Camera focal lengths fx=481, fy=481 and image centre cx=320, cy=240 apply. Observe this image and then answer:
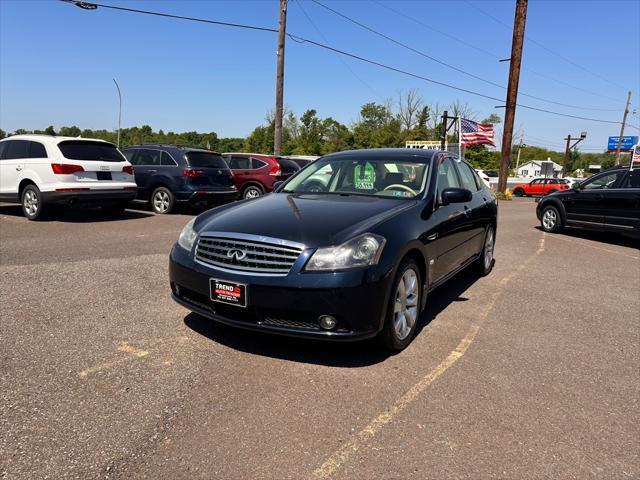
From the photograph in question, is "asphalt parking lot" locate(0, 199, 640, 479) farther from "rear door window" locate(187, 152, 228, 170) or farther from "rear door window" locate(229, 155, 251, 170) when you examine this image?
"rear door window" locate(229, 155, 251, 170)

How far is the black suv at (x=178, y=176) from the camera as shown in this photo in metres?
11.5

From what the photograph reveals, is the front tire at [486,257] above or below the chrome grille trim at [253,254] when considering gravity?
below

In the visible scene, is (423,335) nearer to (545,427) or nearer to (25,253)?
(545,427)

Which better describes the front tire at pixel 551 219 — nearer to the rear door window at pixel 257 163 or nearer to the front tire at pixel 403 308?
the rear door window at pixel 257 163

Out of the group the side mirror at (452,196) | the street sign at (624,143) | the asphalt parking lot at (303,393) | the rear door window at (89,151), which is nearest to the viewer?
the asphalt parking lot at (303,393)

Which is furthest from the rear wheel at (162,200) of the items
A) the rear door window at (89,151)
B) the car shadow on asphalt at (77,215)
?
the rear door window at (89,151)

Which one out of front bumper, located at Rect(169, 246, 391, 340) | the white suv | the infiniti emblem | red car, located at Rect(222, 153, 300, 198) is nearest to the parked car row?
the white suv

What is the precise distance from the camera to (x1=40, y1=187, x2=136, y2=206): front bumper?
9.27 metres

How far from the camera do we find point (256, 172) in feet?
45.9

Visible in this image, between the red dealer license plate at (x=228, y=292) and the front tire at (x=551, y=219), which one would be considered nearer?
the red dealer license plate at (x=228, y=292)

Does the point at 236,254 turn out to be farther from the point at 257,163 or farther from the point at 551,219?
the point at 257,163

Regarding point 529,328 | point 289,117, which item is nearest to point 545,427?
point 529,328

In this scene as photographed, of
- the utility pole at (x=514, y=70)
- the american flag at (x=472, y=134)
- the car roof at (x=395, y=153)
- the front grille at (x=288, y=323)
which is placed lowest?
the front grille at (x=288, y=323)

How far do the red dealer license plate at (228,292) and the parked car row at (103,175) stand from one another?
651cm
